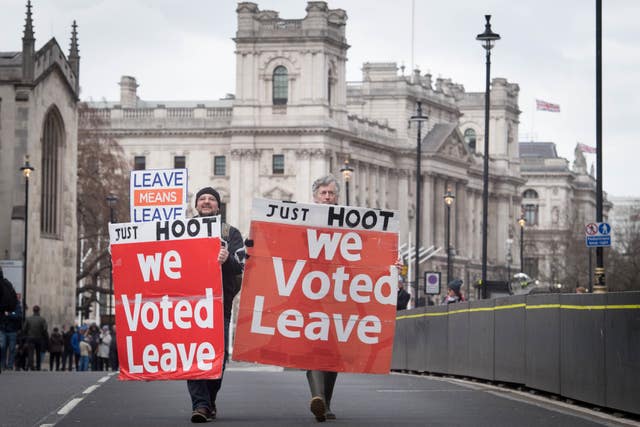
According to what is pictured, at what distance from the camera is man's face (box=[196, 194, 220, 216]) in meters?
16.6

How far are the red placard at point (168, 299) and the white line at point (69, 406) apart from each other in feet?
4.86

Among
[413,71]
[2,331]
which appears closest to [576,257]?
[413,71]

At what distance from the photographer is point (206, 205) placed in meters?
16.6

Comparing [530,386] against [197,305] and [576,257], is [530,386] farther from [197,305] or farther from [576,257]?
[576,257]

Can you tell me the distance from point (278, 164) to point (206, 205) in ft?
373

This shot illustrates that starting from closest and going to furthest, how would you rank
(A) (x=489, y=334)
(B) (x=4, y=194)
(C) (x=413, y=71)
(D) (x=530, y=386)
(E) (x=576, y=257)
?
(D) (x=530, y=386)
(A) (x=489, y=334)
(B) (x=4, y=194)
(E) (x=576, y=257)
(C) (x=413, y=71)

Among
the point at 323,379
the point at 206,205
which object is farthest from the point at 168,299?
the point at 323,379

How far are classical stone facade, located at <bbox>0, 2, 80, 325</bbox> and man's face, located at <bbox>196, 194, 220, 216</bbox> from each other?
37709 millimetres

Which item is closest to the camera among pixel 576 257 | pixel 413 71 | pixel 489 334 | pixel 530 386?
pixel 530 386

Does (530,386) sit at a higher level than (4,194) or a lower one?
lower

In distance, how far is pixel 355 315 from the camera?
16.9m

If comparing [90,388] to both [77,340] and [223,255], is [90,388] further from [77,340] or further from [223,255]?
[77,340]

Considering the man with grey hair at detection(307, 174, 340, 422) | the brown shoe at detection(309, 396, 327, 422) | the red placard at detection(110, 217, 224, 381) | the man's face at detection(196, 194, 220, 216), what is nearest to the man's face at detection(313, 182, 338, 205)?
the man with grey hair at detection(307, 174, 340, 422)

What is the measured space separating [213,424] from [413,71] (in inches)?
5698
